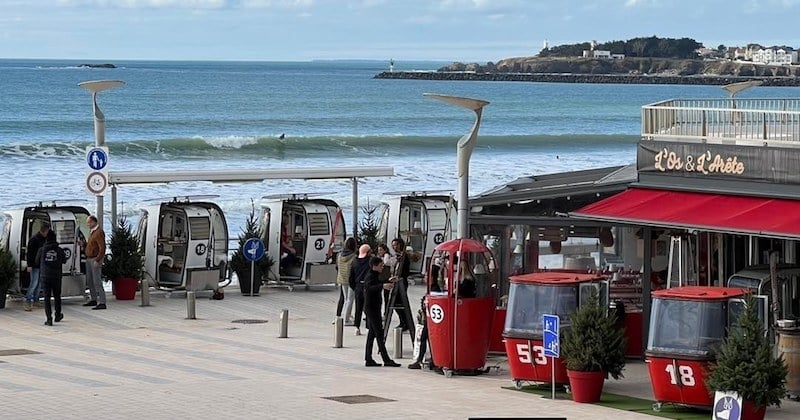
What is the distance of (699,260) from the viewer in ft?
68.2

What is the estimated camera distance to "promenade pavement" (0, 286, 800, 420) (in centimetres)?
1681

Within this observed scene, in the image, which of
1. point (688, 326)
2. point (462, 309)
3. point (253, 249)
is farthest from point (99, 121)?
point (688, 326)

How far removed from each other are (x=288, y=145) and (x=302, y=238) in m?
51.7

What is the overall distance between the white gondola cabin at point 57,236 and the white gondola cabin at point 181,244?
1.32 metres

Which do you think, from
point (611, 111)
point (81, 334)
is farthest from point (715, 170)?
point (611, 111)

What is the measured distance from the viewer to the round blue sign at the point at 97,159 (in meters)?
25.8

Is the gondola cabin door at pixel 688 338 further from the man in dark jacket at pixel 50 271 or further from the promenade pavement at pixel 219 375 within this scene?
the man in dark jacket at pixel 50 271

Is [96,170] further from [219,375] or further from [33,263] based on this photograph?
[219,375]

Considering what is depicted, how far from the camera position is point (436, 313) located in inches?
779

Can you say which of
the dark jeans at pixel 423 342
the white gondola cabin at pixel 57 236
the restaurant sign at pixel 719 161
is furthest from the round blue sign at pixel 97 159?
the restaurant sign at pixel 719 161

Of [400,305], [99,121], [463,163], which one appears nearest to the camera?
[463,163]

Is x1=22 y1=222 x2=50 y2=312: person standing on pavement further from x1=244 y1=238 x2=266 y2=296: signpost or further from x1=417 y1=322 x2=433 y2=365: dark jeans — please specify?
x1=417 y1=322 x2=433 y2=365: dark jeans

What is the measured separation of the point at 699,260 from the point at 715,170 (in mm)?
1496

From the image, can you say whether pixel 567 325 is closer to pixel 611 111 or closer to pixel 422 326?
pixel 422 326
